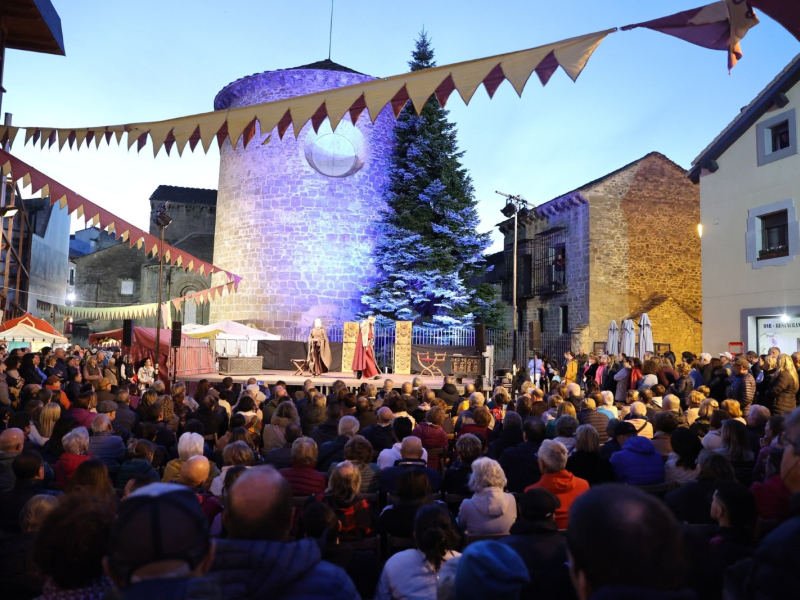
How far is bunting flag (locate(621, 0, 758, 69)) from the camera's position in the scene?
4.78 m

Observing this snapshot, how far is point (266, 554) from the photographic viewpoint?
6.11 ft

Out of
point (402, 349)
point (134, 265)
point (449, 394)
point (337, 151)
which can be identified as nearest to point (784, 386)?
point (449, 394)

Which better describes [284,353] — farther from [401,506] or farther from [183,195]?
[183,195]

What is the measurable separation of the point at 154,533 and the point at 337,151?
2417 centimetres

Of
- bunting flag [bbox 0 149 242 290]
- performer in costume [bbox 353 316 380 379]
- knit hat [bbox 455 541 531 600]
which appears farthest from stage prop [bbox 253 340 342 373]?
knit hat [bbox 455 541 531 600]

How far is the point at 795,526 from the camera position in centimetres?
172

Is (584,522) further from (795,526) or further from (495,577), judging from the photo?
(495,577)

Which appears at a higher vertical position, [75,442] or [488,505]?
[75,442]

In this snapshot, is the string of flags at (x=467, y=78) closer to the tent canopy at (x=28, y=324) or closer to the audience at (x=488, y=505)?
the audience at (x=488, y=505)

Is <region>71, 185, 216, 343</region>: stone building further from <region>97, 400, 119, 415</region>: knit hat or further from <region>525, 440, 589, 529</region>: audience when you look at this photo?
<region>525, 440, 589, 529</region>: audience

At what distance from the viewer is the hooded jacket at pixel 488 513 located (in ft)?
12.2

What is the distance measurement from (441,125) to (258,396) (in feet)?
61.1

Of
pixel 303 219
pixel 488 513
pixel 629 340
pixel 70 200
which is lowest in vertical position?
pixel 488 513

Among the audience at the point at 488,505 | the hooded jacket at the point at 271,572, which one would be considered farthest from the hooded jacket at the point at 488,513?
the hooded jacket at the point at 271,572
